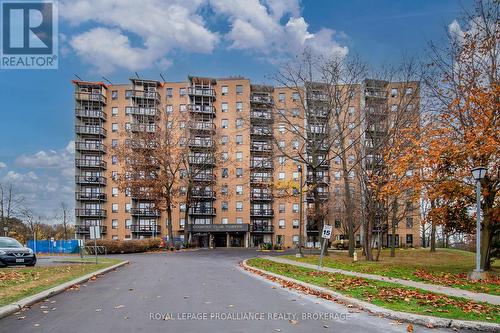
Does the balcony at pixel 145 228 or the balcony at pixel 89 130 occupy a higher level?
the balcony at pixel 89 130

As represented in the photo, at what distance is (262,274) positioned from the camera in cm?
2053

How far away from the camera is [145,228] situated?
76.9 metres

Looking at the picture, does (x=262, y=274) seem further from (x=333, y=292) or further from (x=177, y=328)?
(x=177, y=328)

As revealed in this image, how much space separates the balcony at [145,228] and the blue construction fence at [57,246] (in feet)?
82.2

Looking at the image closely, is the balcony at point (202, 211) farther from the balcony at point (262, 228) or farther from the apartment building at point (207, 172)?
the balcony at point (262, 228)

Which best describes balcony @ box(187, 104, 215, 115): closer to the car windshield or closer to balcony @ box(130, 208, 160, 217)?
balcony @ box(130, 208, 160, 217)

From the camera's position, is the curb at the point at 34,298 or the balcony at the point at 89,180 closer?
the curb at the point at 34,298

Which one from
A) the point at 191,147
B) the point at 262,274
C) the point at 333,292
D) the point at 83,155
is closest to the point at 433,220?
the point at 262,274

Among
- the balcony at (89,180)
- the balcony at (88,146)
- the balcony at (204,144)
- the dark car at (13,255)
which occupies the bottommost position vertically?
the dark car at (13,255)

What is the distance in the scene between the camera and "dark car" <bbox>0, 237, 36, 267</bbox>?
22.6 meters

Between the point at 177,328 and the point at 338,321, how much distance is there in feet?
9.99

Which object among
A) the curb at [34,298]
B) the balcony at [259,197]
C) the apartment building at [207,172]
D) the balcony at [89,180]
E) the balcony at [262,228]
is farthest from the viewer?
the balcony at [89,180]

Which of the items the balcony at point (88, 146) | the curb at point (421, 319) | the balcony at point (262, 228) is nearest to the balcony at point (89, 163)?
Result: the balcony at point (88, 146)

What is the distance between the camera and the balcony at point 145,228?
76500 millimetres
